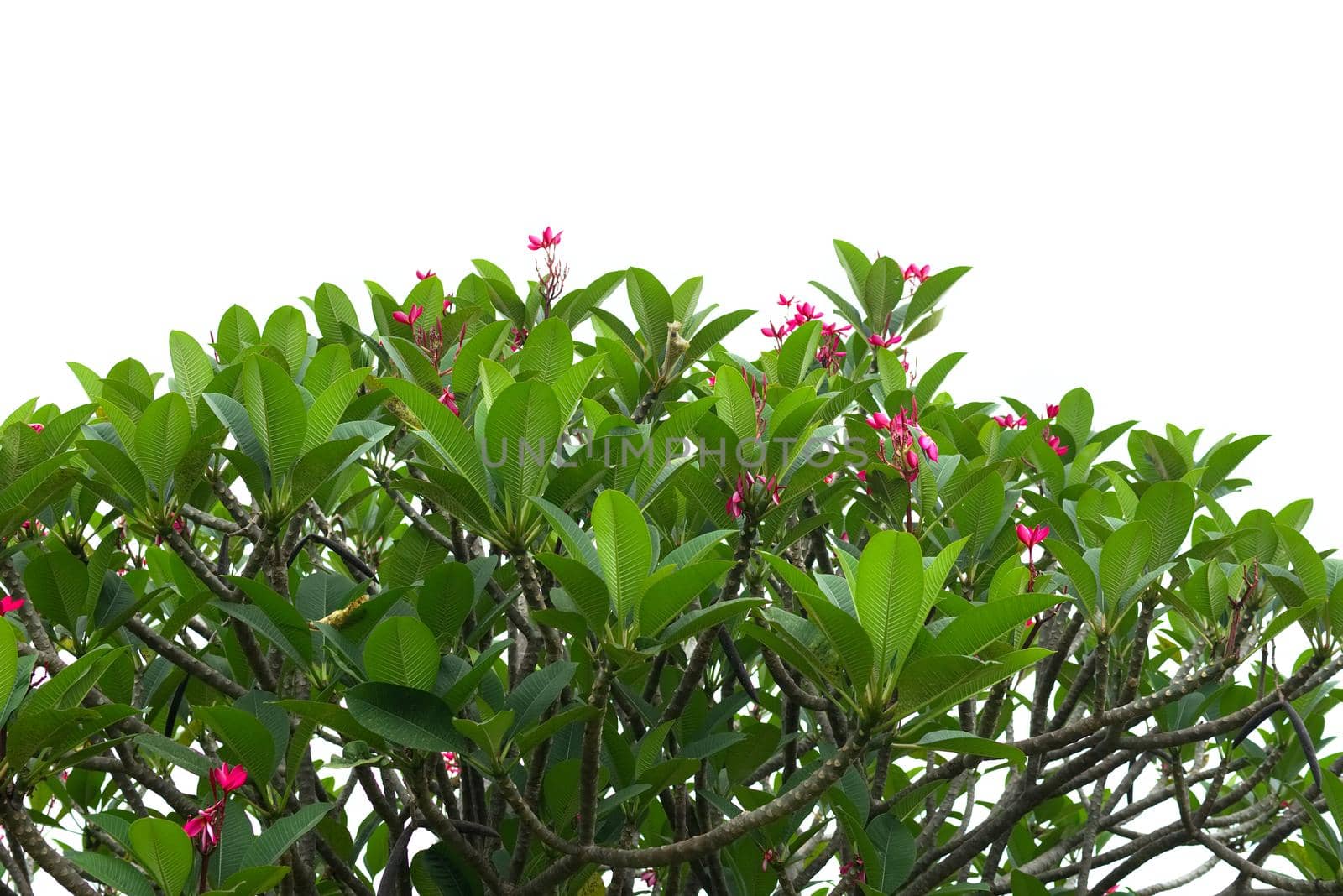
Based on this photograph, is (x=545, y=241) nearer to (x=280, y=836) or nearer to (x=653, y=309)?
(x=653, y=309)

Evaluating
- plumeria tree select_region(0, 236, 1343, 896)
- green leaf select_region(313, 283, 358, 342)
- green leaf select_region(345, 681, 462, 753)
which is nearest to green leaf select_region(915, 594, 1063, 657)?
plumeria tree select_region(0, 236, 1343, 896)

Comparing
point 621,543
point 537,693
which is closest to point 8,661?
point 537,693

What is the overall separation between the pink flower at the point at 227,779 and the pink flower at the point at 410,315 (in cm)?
107

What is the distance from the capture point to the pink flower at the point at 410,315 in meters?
2.52

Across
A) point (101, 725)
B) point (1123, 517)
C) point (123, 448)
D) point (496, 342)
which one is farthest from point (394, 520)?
point (1123, 517)

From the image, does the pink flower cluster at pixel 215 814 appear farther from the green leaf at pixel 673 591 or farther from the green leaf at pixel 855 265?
the green leaf at pixel 855 265

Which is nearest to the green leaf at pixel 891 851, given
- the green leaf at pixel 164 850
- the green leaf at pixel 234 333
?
the green leaf at pixel 164 850

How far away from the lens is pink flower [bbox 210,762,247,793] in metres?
Answer: 1.67

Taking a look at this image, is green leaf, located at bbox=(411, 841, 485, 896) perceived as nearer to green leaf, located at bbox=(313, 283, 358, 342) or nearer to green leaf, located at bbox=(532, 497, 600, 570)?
green leaf, located at bbox=(532, 497, 600, 570)

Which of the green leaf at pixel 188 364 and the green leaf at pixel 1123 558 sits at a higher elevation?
the green leaf at pixel 188 364

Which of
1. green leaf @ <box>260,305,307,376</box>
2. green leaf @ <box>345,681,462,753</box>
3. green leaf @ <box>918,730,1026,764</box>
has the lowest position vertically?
green leaf @ <box>345,681,462,753</box>

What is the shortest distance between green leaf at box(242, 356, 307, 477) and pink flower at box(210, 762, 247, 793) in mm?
420

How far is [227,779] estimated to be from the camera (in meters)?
1.67

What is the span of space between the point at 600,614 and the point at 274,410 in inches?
23.3
